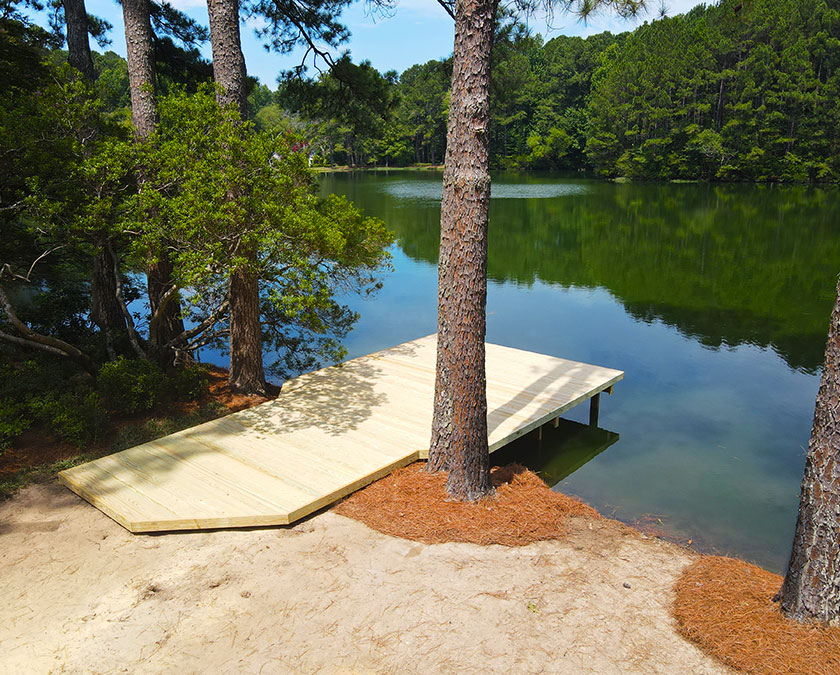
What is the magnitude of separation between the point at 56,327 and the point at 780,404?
10.4 meters

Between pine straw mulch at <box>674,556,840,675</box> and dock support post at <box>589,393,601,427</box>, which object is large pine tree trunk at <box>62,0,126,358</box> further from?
pine straw mulch at <box>674,556,840,675</box>

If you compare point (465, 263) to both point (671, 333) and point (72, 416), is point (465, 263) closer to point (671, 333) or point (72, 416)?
point (72, 416)

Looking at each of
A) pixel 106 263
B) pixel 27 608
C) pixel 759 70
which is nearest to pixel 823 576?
pixel 27 608

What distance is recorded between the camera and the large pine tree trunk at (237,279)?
23.3 feet

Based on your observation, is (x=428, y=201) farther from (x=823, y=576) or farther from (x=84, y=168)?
(x=823, y=576)

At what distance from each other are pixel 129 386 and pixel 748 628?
20.6ft

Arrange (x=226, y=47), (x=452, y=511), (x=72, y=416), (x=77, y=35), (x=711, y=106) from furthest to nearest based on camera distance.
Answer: (x=711, y=106)
(x=77, y=35)
(x=226, y=47)
(x=72, y=416)
(x=452, y=511)

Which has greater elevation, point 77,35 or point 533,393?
point 77,35

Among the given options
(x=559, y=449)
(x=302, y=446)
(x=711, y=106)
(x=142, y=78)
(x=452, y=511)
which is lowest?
(x=559, y=449)

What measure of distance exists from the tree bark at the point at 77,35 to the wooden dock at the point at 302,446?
207 inches

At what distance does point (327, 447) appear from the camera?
6.04 meters

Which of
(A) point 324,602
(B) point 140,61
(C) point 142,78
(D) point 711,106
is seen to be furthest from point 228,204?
(D) point 711,106

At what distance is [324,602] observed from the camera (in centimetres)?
395

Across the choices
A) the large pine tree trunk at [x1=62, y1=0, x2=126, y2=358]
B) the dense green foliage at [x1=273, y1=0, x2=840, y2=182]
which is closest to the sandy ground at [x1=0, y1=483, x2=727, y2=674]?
the large pine tree trunk at [x1=62, y1=0, x2=126, y2=358]
